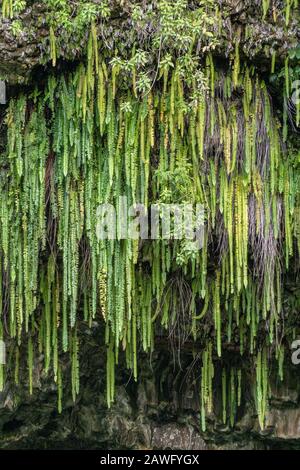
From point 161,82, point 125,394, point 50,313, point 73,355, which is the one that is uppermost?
point 161,82

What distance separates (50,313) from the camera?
5492 millimetres

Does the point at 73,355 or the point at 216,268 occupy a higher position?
the point at 216,268

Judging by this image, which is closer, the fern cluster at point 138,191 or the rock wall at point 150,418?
the fern cluster at point 138,191

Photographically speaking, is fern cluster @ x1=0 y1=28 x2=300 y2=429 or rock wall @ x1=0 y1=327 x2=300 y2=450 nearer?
fern cluster @ x1=0 y1=28 x2=300 y2=429

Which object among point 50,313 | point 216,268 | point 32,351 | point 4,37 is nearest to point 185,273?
point 216,268

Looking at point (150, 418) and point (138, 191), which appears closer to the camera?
point (138, 191)

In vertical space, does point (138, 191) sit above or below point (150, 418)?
above

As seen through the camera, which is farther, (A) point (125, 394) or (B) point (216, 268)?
(A) point (125, 394)

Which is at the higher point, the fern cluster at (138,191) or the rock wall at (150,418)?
the fern cluster at (138,191)

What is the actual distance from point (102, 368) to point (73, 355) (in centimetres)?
59

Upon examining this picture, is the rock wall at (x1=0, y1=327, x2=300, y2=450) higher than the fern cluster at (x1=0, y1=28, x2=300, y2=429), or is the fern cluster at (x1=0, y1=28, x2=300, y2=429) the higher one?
the fern cluster at (x1=0, y1=28, x2=300, y2=429)

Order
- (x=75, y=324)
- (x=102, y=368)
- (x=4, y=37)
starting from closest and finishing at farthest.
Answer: (x=4, y=37), (x=75, y=324), (x=102, y=368)
